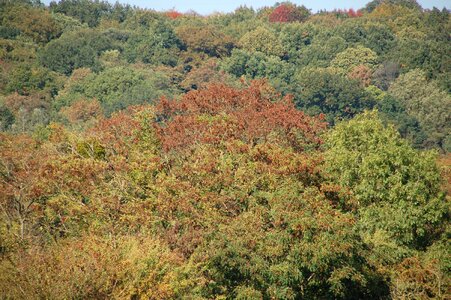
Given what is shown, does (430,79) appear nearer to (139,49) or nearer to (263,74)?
(263,74)

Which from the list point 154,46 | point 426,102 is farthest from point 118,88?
point 426,102

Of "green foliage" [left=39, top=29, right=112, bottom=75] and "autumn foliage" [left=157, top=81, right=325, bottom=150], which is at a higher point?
"green foliage" [left=39, top=29, right=112, bottom=75]

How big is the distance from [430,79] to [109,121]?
2609 inches

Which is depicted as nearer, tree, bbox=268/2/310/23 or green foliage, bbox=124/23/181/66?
green foliage, bbox=124/23/181/66

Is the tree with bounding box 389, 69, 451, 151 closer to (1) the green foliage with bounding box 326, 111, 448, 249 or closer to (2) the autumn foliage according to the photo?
(2) the autumn foliage

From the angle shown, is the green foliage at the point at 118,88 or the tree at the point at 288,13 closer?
the green foliage at the point at 118,88

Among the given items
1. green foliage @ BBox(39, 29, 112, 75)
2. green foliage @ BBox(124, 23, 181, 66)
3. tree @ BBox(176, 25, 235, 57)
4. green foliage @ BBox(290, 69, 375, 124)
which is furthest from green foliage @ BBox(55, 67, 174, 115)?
tree @ BBox(176, 25, 235, 57)

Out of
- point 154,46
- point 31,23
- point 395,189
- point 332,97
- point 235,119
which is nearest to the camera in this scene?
point 395,189

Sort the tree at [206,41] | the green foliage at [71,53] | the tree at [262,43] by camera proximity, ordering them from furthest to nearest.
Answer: the tree at [262,43], the tree at [206,41], the green foliage at [71,53]

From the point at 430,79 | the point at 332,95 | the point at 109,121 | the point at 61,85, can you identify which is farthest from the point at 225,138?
the point at 430,79

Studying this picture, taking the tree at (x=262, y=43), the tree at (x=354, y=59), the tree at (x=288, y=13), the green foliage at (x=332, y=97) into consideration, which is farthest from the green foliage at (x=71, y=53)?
the tree at (x=288, y=13)

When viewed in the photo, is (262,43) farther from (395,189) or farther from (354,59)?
(395,189)

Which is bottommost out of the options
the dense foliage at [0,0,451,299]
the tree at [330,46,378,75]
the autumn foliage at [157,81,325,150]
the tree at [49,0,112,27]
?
the dense foliage at [0,0,451,299]

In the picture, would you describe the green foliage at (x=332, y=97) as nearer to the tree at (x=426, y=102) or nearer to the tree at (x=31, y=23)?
the tree at (x=426, y=102)
